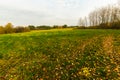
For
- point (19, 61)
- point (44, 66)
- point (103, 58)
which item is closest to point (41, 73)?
point (44, 66)

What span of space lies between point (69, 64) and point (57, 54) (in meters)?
2.49

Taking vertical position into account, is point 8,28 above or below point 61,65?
above

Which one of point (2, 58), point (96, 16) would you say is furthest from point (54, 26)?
point (2, 58)

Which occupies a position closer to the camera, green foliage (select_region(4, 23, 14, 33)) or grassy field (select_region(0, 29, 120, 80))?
grassy field (select_region(0, 29, 120, 80))

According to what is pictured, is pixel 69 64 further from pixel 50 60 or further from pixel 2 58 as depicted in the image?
pixel 2 58

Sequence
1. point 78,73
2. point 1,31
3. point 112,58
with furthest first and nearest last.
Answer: point 1,31 < point 112,58 < point 78,73

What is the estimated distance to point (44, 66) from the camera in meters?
10.1

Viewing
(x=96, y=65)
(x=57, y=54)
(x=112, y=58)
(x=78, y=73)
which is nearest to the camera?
(x=78, y=73)

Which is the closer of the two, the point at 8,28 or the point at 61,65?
the point at 61,65

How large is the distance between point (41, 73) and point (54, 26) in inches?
2845

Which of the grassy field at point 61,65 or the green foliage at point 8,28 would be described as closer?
the grassy field at point 61,65

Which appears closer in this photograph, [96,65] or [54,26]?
[96,65]

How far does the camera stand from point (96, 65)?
9.74 metres

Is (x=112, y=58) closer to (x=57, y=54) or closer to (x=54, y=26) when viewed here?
(x=57, y=54)
